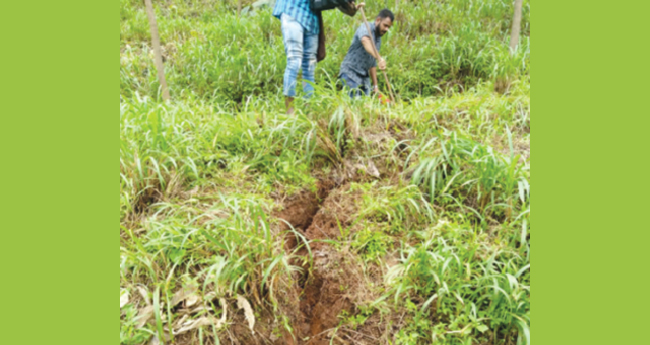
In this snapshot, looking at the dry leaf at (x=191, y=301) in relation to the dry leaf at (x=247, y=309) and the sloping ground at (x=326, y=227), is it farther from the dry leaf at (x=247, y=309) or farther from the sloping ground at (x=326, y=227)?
the dry leaf at (x=247, y=309)

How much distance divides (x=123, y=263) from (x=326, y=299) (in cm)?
99

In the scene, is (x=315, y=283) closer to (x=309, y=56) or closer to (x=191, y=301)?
(x=191, y=301)

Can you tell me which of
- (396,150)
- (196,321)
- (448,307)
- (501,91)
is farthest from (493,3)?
(196,321)

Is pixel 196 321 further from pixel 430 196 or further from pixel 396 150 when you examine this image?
pixel 396 150

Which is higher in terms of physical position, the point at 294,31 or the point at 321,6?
the point at 321,6

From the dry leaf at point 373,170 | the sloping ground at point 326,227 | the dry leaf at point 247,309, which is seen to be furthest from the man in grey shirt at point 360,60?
the dry leaf at point 247,309

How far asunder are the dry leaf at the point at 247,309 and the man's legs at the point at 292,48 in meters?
1.67

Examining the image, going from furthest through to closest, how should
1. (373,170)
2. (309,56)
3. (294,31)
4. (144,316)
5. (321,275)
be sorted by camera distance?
(309,56)
(294,31)
(373,170)
(321,275)
(144,316)

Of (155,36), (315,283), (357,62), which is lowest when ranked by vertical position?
(315,283)

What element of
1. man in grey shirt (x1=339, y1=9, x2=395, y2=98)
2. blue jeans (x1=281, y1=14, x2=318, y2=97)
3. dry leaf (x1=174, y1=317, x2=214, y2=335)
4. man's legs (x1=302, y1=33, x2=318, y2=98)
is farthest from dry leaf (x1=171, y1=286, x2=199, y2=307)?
man in grey shirt (x1=339, y1=9, x2=395, y2=98)

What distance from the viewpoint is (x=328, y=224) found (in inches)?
93.8

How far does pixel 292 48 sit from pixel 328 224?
5.00 ft

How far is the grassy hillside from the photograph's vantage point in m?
1.83

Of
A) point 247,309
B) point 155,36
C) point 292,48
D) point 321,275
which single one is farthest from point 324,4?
point 247,309
